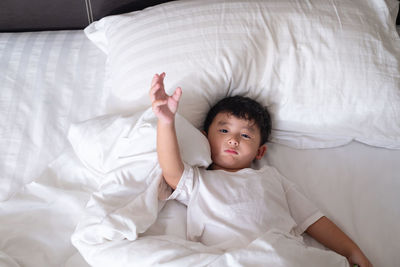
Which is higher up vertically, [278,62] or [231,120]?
[278,62]

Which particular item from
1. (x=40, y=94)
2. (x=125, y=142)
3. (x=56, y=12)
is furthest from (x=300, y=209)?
(x=56, y=12)

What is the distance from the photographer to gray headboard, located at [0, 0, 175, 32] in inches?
57.1

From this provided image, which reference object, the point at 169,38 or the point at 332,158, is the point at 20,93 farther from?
the point at 332,158

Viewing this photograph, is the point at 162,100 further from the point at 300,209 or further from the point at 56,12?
the point at 56,12

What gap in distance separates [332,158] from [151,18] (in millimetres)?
727

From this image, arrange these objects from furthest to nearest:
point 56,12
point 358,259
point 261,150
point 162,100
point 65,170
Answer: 1. point 56,12
2. point 261,150
3. point 65,170
4. point 358,259
5. point 162,100

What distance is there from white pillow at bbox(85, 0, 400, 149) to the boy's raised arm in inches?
9.3

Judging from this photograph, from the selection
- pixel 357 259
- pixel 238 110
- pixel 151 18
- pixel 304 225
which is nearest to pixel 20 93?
pixel 151 18

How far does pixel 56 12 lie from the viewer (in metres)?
1.50

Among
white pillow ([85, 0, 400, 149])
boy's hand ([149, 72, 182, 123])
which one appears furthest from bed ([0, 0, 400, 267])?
boy's hand ([149, 72, 182, 123])

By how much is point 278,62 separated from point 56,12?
2.90 feet

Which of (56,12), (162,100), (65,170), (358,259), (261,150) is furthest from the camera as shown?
(56,12)

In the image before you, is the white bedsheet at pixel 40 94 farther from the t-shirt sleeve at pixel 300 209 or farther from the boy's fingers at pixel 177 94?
the t-shirt sleeve at pixel 300 209

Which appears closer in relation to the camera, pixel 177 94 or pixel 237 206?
pixel 177 94
